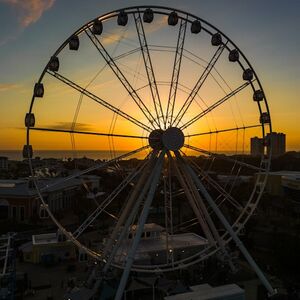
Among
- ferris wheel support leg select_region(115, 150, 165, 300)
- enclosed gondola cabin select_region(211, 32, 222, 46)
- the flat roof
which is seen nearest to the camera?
ferris wheel support leg select_region(115, 150, 165, 300)

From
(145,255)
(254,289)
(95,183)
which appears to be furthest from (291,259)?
(95,183)

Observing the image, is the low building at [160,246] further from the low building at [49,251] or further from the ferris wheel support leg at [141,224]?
the ferris wheel support leg at [141,224]

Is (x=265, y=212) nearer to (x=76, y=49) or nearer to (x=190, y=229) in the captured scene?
(x=190, y=229)

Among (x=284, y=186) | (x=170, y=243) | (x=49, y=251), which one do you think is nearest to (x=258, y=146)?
(x=170, y=243)

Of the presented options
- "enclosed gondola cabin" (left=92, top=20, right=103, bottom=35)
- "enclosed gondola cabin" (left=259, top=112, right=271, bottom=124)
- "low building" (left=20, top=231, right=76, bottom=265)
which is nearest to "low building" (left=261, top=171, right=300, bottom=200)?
"low building" (left=20, top=231, right=76, bottom=265)

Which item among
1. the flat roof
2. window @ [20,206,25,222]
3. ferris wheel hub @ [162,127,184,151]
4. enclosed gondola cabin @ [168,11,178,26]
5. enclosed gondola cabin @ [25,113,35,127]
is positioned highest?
enclosed gondola cabin @ [168,11,178,26]

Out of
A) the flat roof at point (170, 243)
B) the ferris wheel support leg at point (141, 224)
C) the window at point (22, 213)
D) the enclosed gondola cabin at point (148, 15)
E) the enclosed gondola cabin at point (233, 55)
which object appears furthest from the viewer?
the window at point (22, 213)

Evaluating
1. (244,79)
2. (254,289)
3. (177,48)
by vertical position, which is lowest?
(254,289)

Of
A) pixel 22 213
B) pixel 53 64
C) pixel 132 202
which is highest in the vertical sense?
pixel 53 64

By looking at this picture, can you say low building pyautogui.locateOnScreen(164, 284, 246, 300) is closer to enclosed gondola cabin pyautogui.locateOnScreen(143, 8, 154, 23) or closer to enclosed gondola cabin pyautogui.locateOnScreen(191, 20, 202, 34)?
enclosed gondola cabin pyautogui.locateOnScreen(191, 20, 202, 34)

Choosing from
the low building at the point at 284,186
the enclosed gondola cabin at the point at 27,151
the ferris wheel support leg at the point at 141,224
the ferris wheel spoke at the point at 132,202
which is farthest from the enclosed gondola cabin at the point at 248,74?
the low building at the point at 284,186

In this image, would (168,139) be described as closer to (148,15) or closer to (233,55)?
(148,15)
